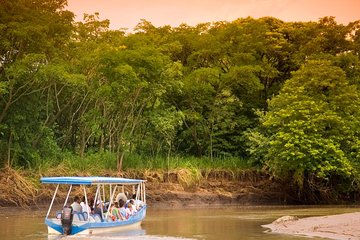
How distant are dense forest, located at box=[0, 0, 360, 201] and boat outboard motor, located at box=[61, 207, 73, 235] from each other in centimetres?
1444

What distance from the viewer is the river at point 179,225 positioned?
2802 centimetres

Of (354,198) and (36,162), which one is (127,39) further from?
(354,198)

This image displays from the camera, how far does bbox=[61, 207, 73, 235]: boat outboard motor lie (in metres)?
27.6

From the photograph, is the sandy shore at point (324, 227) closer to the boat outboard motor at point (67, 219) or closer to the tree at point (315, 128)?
the boat outboard motor at point (67, 219)

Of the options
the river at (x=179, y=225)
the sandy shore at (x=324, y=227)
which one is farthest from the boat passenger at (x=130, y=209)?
the sandy shore at (x=324, y=227)

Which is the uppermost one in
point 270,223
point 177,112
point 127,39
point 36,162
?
point 127,39

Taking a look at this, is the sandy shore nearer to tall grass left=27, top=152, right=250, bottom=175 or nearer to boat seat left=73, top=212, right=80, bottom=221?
boat seat left=73, top=212, right=80, bottom=221

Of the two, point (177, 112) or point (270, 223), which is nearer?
point (270, 223)

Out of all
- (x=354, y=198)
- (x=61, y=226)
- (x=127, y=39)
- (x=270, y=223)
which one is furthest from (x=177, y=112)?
(x=61, y=226)

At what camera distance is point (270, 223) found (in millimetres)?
34406

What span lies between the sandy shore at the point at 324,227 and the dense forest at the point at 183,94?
16.1 m

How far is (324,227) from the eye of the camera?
2997 centimetres

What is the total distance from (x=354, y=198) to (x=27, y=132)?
85.4 ft

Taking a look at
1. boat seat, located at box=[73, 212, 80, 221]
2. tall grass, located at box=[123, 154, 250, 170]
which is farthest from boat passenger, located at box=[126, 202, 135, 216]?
tall grass, located at box=[123, 154, 250, 170]
